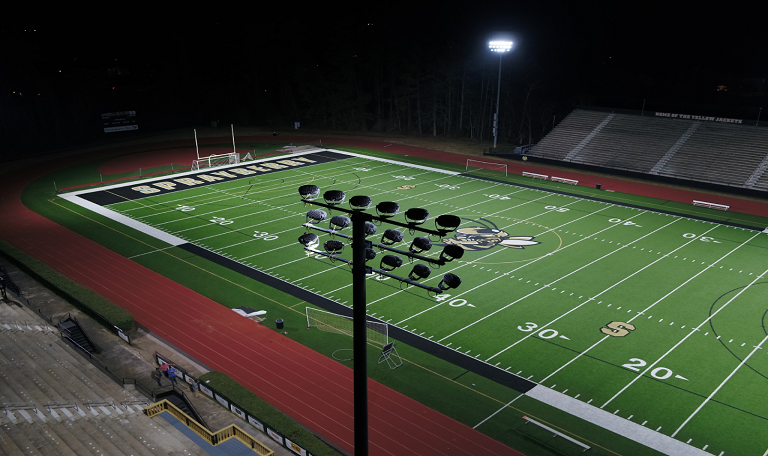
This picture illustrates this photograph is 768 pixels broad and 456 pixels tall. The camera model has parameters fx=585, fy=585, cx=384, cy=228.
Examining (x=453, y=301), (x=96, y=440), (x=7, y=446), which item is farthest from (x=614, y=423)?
(x=7, y=446)

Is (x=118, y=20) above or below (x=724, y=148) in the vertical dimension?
above

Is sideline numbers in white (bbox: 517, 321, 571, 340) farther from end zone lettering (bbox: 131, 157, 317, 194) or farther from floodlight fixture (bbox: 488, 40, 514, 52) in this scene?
floodlight fixture (bbox: 488, 40, 514, 52)

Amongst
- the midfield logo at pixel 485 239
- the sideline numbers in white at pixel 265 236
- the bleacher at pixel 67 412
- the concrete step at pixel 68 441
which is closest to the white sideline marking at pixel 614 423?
the bleacher at pixel 67 412

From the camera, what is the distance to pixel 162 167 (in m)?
46.8

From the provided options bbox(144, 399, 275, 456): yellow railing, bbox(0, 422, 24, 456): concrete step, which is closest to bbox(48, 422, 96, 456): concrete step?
bbox(0, 422, 24, 456): concrete step

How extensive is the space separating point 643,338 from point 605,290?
12.3 feet

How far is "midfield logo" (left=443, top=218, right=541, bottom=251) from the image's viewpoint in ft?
91.4

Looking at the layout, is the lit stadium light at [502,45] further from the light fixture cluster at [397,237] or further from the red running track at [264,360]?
the light fixture cluster at [397,237]

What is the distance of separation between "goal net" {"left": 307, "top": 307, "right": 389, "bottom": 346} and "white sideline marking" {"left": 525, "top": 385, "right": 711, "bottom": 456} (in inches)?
198

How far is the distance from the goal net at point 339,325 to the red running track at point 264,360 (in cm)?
140

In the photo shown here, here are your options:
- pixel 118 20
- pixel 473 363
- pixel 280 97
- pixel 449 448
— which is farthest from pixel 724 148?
pixel 118 20

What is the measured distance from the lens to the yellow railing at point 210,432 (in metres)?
13.5

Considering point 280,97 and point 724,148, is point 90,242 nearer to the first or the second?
point 724,148

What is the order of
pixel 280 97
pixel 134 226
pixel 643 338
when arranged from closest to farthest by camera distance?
pixel 643 338, pixel 134 226, pixel 280 97
